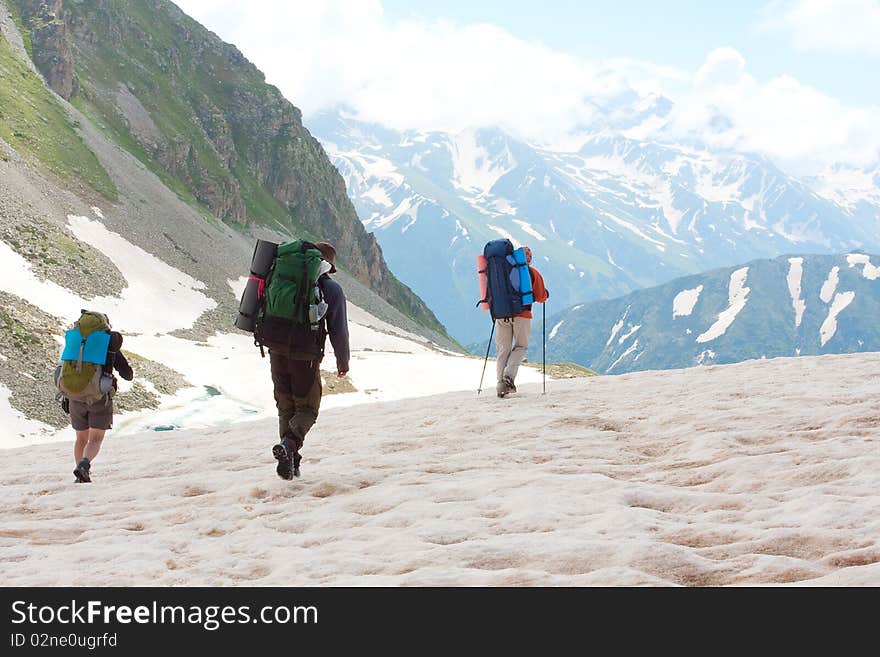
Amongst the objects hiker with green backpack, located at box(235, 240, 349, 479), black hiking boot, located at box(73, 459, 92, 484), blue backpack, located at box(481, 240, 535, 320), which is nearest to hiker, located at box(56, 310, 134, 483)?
black hiking boot, located at box(73, 459, 92, 484)

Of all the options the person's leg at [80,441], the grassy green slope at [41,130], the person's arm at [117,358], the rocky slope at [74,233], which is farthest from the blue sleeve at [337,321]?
the grassy green slope at [41,130]

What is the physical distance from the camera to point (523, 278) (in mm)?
19172

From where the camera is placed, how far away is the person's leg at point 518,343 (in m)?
19.8

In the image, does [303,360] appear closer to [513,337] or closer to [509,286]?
[509,286]

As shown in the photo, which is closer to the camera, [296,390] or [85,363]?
[296,390]

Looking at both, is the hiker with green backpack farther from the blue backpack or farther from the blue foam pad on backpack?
the blue backpack

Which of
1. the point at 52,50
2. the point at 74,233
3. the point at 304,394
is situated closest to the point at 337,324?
the point at 304,394

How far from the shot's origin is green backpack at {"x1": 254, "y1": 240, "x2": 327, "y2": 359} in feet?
39.2

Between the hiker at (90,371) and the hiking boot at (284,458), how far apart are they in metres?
2.96

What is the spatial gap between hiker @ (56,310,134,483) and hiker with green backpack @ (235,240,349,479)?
282 centimetres

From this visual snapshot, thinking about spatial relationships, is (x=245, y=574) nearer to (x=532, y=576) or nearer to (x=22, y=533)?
(x=532, y=576)

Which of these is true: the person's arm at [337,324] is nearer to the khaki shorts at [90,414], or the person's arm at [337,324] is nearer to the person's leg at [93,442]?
the khaki shorts at [90,414]

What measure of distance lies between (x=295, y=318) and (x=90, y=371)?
436 centimetres
